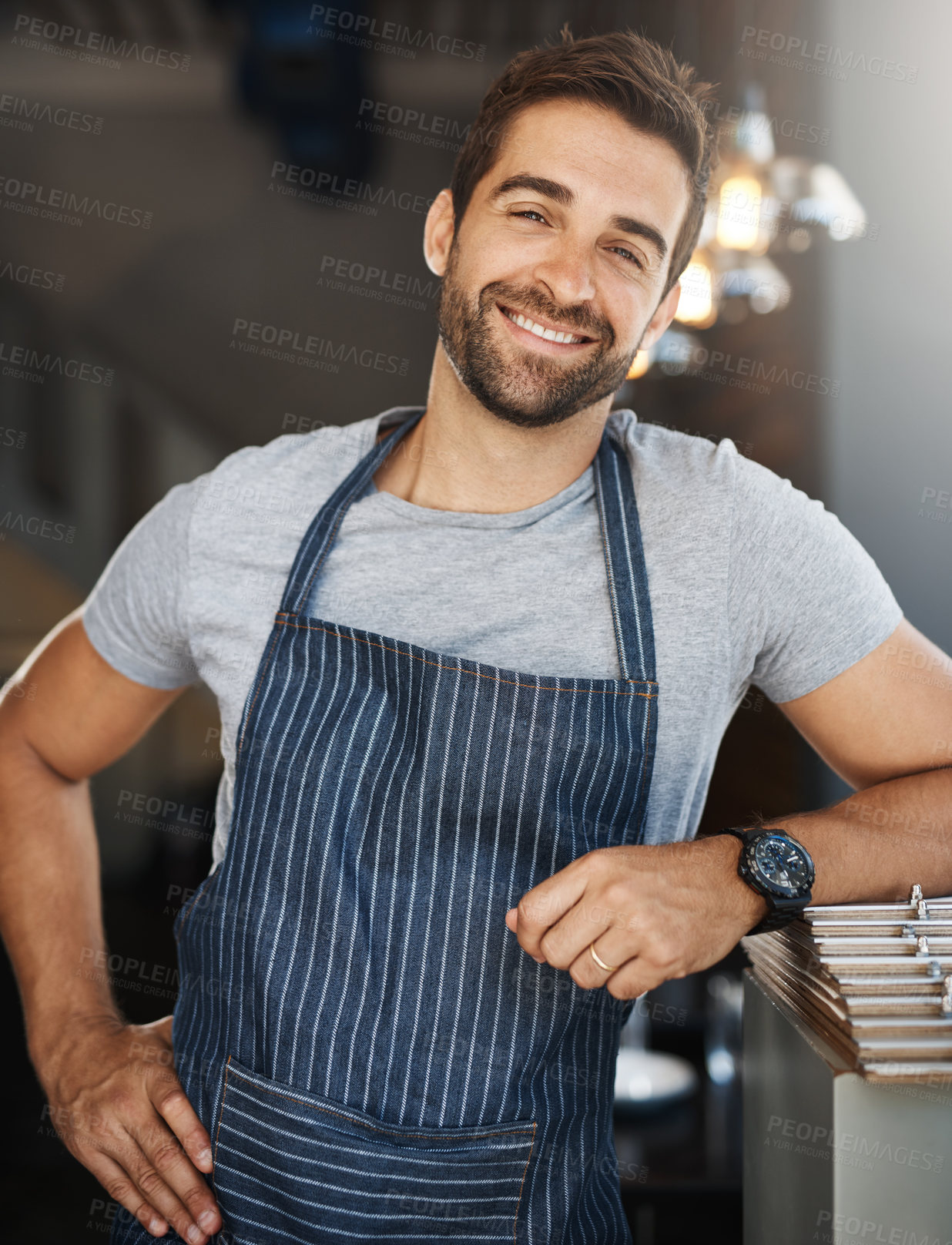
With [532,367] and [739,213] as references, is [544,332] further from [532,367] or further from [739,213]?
[739,213]

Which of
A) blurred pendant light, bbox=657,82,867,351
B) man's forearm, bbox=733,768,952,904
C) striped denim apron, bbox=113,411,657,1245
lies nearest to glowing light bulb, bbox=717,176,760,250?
blurred pendant light, bbox=657,82,867,351

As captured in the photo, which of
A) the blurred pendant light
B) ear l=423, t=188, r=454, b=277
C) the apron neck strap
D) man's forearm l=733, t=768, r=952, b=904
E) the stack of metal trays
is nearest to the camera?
the stack of metal trays

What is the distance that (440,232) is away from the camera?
55.8 inches

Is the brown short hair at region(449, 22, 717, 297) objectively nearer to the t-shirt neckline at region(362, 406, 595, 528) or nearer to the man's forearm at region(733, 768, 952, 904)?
the t-shirt neckline at region(362, 406, 595, 528)

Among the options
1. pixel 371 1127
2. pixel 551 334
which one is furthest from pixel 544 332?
pixel 371 1127

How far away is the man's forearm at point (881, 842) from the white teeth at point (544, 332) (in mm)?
598

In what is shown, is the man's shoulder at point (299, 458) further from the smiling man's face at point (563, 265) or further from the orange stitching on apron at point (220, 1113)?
the orange stitching on apron at point (220, 1113)

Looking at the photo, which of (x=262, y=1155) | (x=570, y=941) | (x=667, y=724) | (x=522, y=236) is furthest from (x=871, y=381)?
(x=262, y=1155)

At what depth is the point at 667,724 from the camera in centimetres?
114

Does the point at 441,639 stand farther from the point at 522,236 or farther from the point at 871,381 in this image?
the point at 871,381

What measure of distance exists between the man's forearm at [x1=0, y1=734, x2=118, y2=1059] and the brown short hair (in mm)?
962

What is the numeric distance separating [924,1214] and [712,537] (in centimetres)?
67

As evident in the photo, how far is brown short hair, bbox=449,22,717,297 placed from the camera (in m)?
1.25

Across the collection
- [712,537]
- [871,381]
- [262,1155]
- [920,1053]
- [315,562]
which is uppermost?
[871,381]
